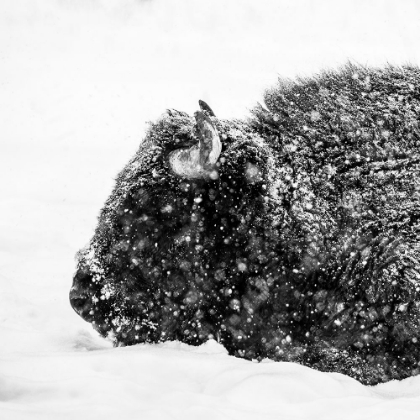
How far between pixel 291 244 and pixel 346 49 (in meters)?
4.33

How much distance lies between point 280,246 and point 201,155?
711 millimetres

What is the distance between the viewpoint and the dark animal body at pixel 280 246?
2762 mm

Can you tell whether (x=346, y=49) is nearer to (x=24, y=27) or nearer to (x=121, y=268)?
(x=24, y=27)

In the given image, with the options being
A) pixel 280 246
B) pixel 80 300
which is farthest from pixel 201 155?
pixel 80 300

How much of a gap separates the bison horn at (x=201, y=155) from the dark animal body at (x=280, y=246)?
17 mm

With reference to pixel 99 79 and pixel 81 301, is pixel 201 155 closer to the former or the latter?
pixel 81 301

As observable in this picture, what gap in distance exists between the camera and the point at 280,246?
276 cm

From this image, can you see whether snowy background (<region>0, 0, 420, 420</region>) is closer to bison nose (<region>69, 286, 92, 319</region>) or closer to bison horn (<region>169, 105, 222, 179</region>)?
bison nose (<region>69, 286, 92, 319</region>)

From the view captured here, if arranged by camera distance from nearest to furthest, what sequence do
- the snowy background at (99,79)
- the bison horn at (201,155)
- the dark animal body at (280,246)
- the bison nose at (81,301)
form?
the bison horn at (201,155) → the dark animal body at (280,246) → the bison nose at (81,301) → the snowy background at (99,79)

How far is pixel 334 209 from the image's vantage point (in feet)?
9.12

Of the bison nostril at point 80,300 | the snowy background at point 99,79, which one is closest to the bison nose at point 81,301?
the bison nostril at point 80,300

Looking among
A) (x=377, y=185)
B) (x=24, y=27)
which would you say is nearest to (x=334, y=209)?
(x=377, y=185)

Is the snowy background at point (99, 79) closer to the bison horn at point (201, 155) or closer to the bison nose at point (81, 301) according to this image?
the bison nose at point (81, 301)

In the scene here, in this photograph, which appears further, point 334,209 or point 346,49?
point 346,49
